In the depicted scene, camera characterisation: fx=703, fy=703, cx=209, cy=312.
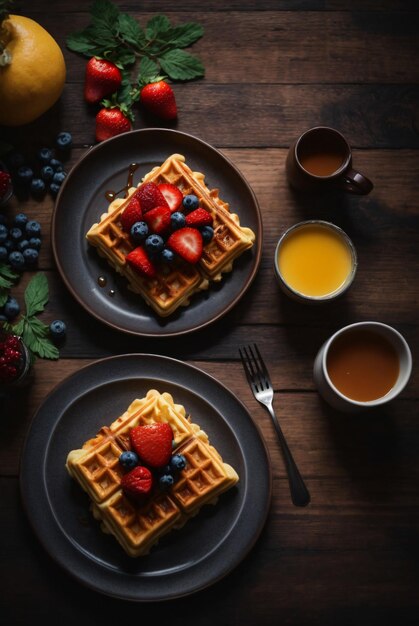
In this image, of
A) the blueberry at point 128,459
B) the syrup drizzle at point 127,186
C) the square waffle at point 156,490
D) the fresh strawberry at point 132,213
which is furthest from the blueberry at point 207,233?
the blueberry at point 128,459

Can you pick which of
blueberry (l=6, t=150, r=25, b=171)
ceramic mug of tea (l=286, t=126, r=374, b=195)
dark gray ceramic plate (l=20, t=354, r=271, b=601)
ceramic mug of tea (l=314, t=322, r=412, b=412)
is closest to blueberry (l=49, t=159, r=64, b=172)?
blueberry (l=6, t=150, r=25, b=171)

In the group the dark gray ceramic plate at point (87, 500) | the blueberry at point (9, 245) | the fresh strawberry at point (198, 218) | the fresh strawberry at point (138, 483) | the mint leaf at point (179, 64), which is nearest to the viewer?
the fresh strawberry at point (138, 483)

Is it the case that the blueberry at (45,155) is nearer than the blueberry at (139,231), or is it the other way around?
the blueberry at (139,231)

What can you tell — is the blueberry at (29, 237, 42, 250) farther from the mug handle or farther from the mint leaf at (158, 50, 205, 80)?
the mug handle

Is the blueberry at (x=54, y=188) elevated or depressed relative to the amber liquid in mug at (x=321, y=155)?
elevated

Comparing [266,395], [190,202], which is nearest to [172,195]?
[190,202]

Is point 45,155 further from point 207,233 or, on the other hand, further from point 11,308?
point 207,233

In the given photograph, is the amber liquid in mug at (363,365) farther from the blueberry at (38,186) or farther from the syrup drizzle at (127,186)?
the blueberry at (38,186)
